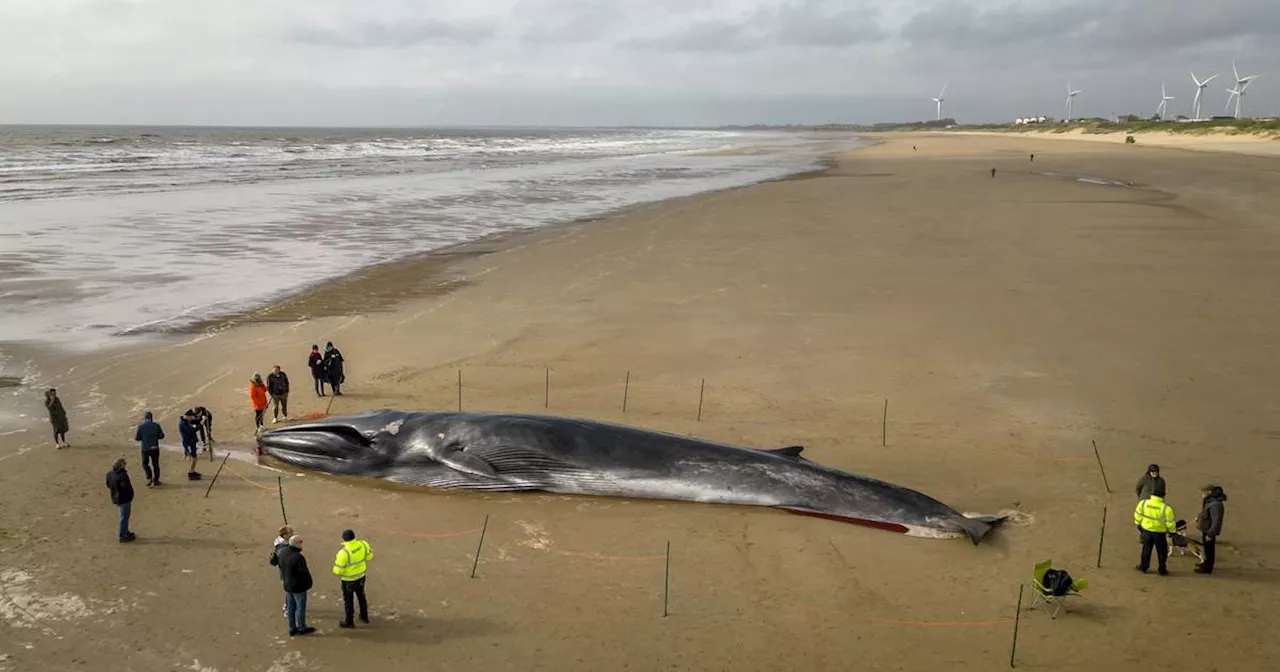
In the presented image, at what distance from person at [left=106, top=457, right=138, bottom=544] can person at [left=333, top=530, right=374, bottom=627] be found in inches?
145

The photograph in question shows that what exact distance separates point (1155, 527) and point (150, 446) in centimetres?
1314

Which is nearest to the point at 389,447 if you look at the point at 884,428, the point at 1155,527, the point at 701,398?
the point at 701,398

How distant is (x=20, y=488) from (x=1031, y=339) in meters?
19.2

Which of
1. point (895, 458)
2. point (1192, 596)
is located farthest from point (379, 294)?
point (1192, 596)

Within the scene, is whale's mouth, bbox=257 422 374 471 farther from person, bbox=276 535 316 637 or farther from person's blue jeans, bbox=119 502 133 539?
person, bbox=276 535 316 637

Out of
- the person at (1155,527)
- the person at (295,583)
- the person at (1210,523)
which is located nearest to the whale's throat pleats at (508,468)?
the person at (295,583)

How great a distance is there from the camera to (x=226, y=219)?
40.9m

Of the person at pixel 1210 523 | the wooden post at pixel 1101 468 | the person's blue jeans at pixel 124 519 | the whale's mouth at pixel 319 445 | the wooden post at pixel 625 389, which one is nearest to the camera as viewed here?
the person at pixel 1210 523

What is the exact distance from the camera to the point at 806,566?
9.76 meters

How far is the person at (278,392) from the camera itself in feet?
48.6

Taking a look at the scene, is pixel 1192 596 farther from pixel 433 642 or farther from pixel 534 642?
pixel 433 642

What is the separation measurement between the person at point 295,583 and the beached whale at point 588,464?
3.76 meters

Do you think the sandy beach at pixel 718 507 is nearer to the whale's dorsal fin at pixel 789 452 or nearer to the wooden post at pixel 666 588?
the wooden post at pixel 666 588

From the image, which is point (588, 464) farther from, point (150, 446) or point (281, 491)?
point (150, 446)
